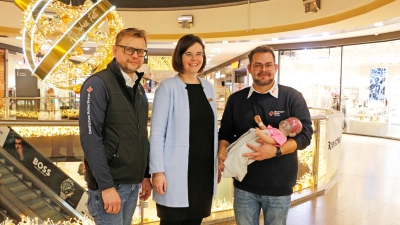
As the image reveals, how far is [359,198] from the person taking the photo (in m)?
4.87

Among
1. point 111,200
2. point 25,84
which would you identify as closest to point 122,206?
point 111,200

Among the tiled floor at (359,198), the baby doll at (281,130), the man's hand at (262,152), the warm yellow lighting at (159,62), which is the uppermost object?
the warm yellow lighting at (159,62)

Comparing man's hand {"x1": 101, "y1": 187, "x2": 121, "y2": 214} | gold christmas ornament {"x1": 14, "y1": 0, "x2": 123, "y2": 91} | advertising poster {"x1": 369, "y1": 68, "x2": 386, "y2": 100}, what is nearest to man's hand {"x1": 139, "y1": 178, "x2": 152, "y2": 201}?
man's hand {"x1": 101, "y1": 187, "x2": 121, "y2": 214}

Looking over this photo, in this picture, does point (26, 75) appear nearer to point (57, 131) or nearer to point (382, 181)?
point (57, 131)

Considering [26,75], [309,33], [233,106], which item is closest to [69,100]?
[26,75]

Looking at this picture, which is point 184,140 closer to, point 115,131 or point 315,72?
point 115,131

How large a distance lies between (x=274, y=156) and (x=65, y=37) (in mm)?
2723

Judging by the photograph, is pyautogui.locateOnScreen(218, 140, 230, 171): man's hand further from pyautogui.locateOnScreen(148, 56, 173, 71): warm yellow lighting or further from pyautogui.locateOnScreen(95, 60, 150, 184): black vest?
pyautogui.locateOnScreen(148, 56, 173, 71): warm yellow lighting

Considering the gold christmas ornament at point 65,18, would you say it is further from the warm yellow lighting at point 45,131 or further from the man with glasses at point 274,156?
the man with glasses at point 274,156

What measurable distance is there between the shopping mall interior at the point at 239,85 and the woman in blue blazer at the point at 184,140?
1.63m

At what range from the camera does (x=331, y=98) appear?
13266mm

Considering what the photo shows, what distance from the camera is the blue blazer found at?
1.93 metres

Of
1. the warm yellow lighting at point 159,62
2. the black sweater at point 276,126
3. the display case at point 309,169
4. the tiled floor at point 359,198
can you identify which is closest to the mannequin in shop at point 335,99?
the tiled floor at point 359,198

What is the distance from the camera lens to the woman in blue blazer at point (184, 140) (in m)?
1.94
